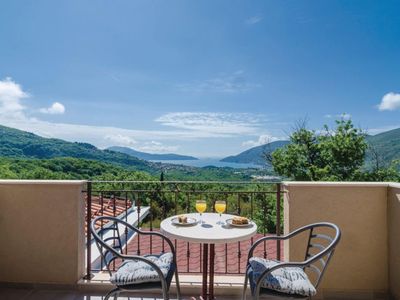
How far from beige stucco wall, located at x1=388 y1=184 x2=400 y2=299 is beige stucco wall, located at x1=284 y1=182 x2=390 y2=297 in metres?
0.05

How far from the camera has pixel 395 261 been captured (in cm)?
247

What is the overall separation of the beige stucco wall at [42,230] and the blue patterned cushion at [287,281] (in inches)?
72.3

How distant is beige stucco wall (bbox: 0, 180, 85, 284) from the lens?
2715 mm

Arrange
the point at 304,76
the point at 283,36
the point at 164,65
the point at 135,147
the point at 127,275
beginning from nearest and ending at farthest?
1. the point at 127,275
2. the point at 283,36
3. the point at 164,65
4. the point at 304,76
5. the point at 135,147

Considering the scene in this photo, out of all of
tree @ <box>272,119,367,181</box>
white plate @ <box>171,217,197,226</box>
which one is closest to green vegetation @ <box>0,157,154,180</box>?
tree @ <box>272,119,367,181</box>

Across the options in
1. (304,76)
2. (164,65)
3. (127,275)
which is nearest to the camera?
(127,275)

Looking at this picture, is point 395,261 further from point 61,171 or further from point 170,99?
point 170,99

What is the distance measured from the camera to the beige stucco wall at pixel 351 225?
2598 mm

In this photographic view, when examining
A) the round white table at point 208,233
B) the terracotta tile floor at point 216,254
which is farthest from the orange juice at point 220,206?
the terracotta tile floor at point 216,254

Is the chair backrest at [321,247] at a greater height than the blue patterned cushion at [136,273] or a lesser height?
greater

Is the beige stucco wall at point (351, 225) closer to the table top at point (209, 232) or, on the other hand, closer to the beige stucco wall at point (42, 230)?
the table top at point (209, 232)

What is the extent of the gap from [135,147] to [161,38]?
34251mm

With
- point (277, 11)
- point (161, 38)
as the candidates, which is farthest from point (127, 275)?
point (277, 11)

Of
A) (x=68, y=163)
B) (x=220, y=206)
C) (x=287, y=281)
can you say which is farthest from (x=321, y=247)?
(x=68, y=163)
